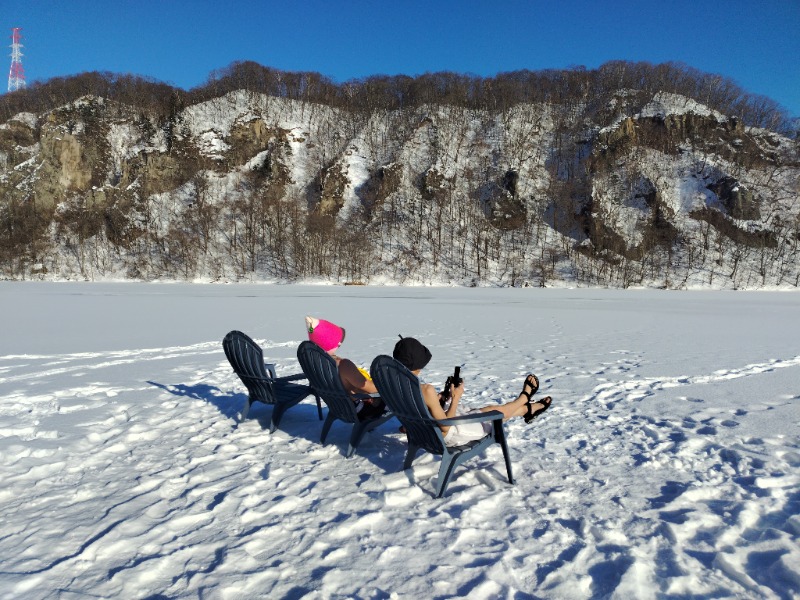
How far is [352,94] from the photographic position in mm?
78625

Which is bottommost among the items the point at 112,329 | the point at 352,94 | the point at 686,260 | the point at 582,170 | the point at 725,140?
the point at 112,329

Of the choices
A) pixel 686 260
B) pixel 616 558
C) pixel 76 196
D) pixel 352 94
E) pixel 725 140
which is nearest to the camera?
pixel 616 558

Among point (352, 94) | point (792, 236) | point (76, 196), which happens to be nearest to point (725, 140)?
point (792, 236)

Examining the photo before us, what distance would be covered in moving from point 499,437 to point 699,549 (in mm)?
1473

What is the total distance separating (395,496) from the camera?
367 cm

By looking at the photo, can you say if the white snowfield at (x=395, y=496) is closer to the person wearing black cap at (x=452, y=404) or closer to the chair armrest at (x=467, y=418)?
the person wearing black cap at (x=452, y=404)

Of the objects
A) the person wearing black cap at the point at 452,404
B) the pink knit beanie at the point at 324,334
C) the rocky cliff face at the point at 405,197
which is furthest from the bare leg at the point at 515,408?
the rocky cliff face at the point at 405,197

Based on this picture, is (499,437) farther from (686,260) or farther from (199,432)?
(686,260)

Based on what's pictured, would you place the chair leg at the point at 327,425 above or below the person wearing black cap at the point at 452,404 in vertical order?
below

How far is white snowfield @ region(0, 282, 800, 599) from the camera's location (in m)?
2.67

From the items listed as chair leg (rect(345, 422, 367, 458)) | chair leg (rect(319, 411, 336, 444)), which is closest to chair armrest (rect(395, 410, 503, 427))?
chair leg (rect(345, 422, 367, 458))

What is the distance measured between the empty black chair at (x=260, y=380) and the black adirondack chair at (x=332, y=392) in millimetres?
393

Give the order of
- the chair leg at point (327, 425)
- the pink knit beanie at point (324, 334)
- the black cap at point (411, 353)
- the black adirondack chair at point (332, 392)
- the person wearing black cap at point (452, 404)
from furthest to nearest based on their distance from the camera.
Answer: the pink knit beanie at point (324, 334), the chair leg at point (327, 425), the black adirondack chair at point (332, 392), the black cap at point (411, 353), the person wearing black cap at point (452, 404)

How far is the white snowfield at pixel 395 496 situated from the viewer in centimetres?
267
